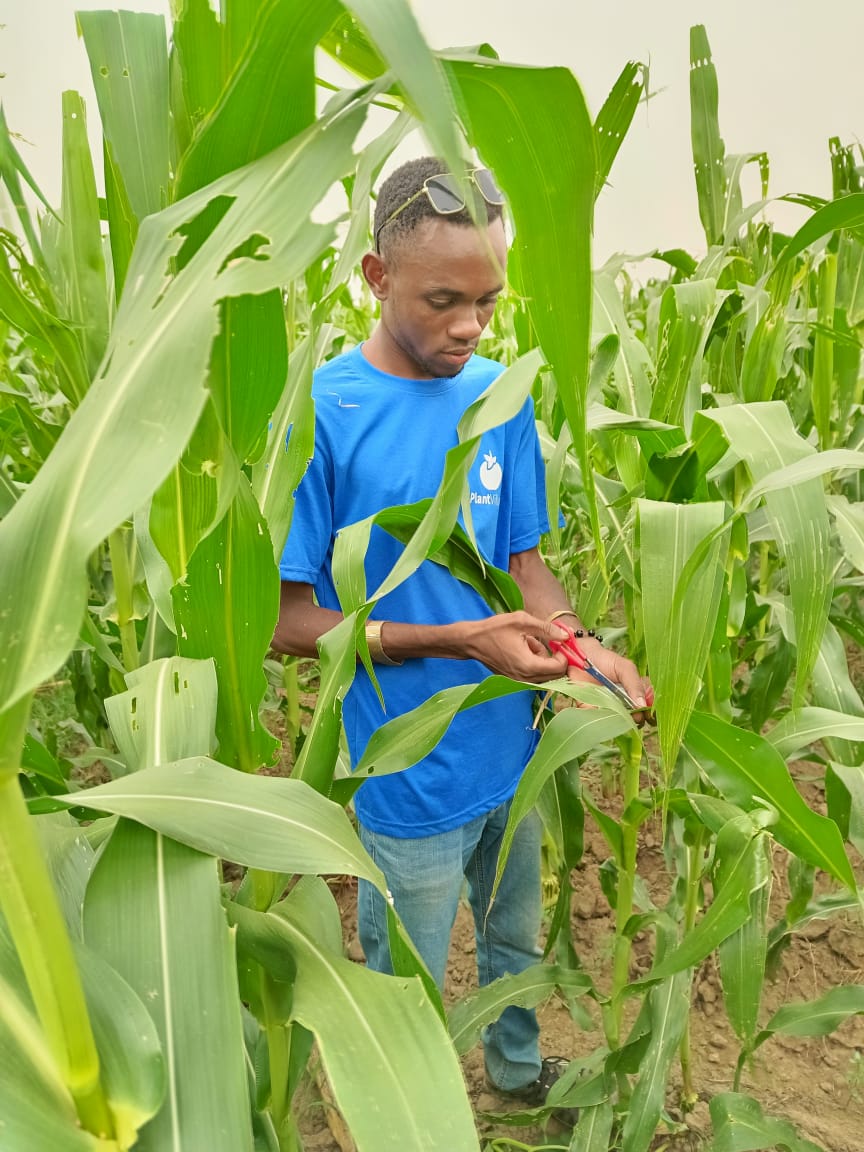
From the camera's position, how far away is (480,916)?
107 cm

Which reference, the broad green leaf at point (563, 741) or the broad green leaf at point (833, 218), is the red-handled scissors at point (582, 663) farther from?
the broad green leaf at point (833, 218)

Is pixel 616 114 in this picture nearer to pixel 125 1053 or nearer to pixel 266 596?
pixel 266 596

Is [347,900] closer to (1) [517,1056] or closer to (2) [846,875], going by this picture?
(1) [517,1056]

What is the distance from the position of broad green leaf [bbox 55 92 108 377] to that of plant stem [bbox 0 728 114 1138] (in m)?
0.39

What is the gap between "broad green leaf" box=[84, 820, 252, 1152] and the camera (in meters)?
0.35

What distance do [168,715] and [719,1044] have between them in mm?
1052

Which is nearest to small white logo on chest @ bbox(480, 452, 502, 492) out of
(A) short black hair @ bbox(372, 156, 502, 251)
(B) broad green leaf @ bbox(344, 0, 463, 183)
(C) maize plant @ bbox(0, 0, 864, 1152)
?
(C) maize plant @ bbox(0, 0, 864, 1152)

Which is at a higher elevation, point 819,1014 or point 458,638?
point 458,638

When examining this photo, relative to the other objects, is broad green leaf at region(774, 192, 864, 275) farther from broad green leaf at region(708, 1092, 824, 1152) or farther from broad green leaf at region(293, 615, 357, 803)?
broad green leaf at region(708, 1092, 824, 1152)

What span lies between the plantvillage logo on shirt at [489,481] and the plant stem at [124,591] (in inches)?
14.1

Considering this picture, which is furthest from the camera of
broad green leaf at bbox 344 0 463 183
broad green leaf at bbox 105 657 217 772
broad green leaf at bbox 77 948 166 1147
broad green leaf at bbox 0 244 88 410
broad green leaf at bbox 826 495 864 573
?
broad green leaf at bbox 826 495 864 573

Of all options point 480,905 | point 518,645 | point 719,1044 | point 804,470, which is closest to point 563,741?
point 518,645

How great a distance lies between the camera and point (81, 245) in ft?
1.85

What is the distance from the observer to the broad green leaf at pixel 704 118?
38.0 inches
